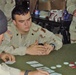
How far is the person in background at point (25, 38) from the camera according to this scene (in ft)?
8.69

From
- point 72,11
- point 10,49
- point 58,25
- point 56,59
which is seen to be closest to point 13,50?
point 10,49

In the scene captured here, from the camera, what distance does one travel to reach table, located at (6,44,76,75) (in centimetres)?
216

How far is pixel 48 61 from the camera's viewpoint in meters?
2.38

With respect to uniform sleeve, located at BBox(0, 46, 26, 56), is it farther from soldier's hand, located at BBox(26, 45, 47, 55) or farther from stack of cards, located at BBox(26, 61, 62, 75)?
stack of cards, located at BBox(26, 61, 62, 75)

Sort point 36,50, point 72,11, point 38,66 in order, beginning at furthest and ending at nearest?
point 72,11
point 36,50
point 38,66

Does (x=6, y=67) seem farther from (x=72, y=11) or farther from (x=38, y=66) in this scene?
(x=72, y=11)

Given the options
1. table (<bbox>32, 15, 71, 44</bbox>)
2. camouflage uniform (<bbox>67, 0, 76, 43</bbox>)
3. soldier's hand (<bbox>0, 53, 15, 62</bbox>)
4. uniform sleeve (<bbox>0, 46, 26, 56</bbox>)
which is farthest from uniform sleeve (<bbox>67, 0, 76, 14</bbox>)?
Result: soldier's hand (<bbox>0, 53, 15, 62</bbox>)

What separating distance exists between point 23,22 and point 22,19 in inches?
1.5

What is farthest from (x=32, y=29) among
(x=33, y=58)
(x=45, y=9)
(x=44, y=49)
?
(x=45, y=9)

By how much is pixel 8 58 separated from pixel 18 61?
123 mm

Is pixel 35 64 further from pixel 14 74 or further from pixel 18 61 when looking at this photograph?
pixel 14 74

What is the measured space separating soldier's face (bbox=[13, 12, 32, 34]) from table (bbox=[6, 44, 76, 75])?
38 cm

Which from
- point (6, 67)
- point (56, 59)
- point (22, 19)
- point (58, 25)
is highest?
point (22, 19)

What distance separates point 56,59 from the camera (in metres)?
2.44
